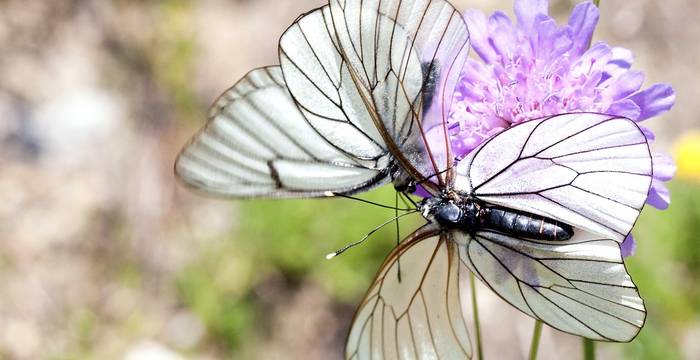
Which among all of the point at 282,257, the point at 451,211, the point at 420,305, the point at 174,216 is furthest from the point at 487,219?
the point at 174,216

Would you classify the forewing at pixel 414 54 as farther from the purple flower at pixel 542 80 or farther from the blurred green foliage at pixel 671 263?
the blurred green foliage at pixel 671 263

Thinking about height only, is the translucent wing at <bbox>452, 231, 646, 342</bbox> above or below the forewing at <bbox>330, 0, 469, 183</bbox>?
below

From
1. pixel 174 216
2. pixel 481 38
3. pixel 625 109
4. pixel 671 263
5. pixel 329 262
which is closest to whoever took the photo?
pixel 625 109

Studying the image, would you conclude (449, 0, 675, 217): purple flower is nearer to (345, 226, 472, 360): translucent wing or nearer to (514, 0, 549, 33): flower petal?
(514, 0, 549, 33): flower petal

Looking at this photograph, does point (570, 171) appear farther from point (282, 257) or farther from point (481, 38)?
point (282, 257)

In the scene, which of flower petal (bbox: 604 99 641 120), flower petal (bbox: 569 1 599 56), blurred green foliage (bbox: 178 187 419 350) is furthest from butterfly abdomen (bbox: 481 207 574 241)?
blurred green foliage (bbox: 178 187 419 350)

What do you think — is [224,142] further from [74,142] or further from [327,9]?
[74,142]
